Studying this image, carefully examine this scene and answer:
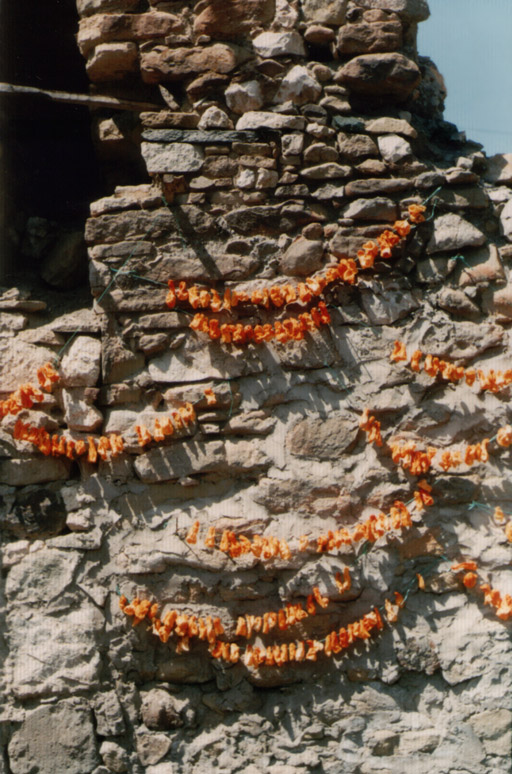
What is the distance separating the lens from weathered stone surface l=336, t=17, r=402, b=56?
3607 mm

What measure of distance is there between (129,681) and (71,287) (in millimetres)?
1939

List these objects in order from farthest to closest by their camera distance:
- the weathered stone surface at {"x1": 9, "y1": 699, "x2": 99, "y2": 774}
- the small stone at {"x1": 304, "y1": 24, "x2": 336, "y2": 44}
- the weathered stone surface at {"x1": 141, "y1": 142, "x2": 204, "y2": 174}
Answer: the small stone at {"x1": 304, "y1": 24, "x2": 336, "y2": 44} < the weathered stone surface at {"x1": 141, "y1": 142, "x2": 204, "y2": 174} < the weathered stone surface at {"x1": 9, "y1": 699, "x2": 99, "y2": 774}

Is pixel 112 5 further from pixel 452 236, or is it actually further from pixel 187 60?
pixel 452 236

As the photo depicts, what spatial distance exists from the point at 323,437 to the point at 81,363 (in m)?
1.14

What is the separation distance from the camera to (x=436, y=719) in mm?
3270

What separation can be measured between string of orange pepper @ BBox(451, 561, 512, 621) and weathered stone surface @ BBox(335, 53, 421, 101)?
87.6 inches

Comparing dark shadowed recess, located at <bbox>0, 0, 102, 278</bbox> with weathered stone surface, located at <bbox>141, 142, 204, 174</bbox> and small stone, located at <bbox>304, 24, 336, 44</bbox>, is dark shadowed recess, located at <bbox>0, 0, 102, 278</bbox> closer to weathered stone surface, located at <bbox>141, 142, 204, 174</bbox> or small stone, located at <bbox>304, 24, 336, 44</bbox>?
weathered stone surface, located at <bbox>141, 142, 204, 174</bbox>

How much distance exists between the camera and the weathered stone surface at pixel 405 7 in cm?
364

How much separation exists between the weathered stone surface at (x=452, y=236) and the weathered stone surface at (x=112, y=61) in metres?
1.62

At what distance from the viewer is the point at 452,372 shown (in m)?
3.46

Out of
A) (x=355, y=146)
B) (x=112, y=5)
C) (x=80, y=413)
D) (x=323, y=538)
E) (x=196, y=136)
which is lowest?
(x=323, y=538)

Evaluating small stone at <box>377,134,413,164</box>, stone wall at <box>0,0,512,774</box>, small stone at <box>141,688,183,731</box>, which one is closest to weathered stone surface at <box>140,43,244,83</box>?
stone wall at <box>0,0,512,774</box>

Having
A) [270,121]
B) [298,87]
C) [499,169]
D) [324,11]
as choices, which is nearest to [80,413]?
[270,121]

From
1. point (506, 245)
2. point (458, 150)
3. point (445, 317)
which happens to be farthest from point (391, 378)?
point (458, 150)
